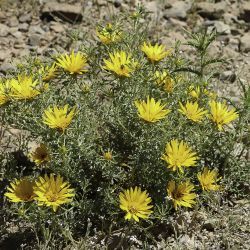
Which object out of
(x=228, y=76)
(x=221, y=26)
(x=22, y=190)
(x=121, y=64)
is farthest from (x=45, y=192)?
(x=221, y=26)

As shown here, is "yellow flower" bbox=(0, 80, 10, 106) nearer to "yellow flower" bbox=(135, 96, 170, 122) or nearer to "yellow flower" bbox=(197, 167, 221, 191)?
"yellow flower" bbox=(135, 96, 170, 122)

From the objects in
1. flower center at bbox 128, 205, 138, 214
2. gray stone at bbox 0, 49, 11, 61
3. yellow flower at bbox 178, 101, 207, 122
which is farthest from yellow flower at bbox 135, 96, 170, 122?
gray stone at bbox 0, 49, 11, 61

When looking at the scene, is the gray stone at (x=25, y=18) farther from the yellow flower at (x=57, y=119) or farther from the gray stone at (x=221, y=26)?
the yellow flower at (x=57, y=119)

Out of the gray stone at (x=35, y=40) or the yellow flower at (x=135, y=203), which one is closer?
the yellow flower at (x=135, y=203)

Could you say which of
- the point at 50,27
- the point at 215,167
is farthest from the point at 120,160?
the point at 50,27

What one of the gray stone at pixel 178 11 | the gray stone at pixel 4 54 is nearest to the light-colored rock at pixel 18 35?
the gray stone at pixel 4 54

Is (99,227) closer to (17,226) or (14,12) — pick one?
(17,226)
